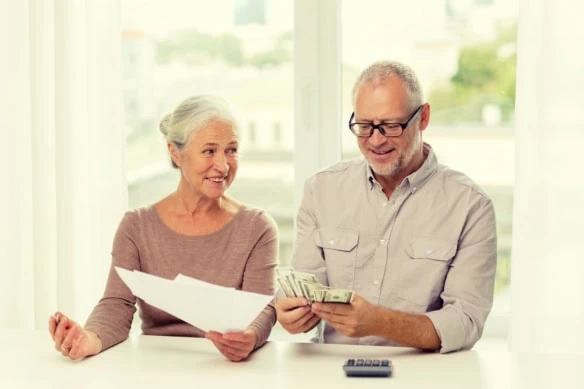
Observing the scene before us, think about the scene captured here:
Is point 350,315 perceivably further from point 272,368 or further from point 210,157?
point 210,157

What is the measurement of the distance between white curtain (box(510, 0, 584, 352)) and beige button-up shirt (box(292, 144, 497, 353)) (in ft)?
2.07

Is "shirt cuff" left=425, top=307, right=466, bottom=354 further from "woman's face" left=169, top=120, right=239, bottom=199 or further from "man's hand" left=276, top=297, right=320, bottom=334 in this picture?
"woman's face" left=169, top=120, right=239, bottom=199

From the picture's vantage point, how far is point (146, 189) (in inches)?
159

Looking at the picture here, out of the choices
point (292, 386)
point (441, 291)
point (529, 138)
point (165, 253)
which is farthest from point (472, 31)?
point (292, 386)

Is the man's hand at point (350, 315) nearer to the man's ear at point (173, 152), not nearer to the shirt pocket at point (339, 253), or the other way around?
the shirt pocket at point (339, 253)

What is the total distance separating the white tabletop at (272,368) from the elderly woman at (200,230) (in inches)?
11.2

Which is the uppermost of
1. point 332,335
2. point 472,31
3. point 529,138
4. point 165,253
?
point 472,31

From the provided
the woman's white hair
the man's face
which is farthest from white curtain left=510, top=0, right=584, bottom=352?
the woman's white hair

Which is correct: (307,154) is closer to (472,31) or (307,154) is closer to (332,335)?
(472,31)

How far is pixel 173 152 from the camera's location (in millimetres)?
2914

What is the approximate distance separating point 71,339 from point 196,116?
773 mm

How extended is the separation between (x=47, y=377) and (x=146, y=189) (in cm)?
180

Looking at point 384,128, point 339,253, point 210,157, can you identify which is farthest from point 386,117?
point 210,157

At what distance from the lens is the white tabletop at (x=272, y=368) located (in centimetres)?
221
